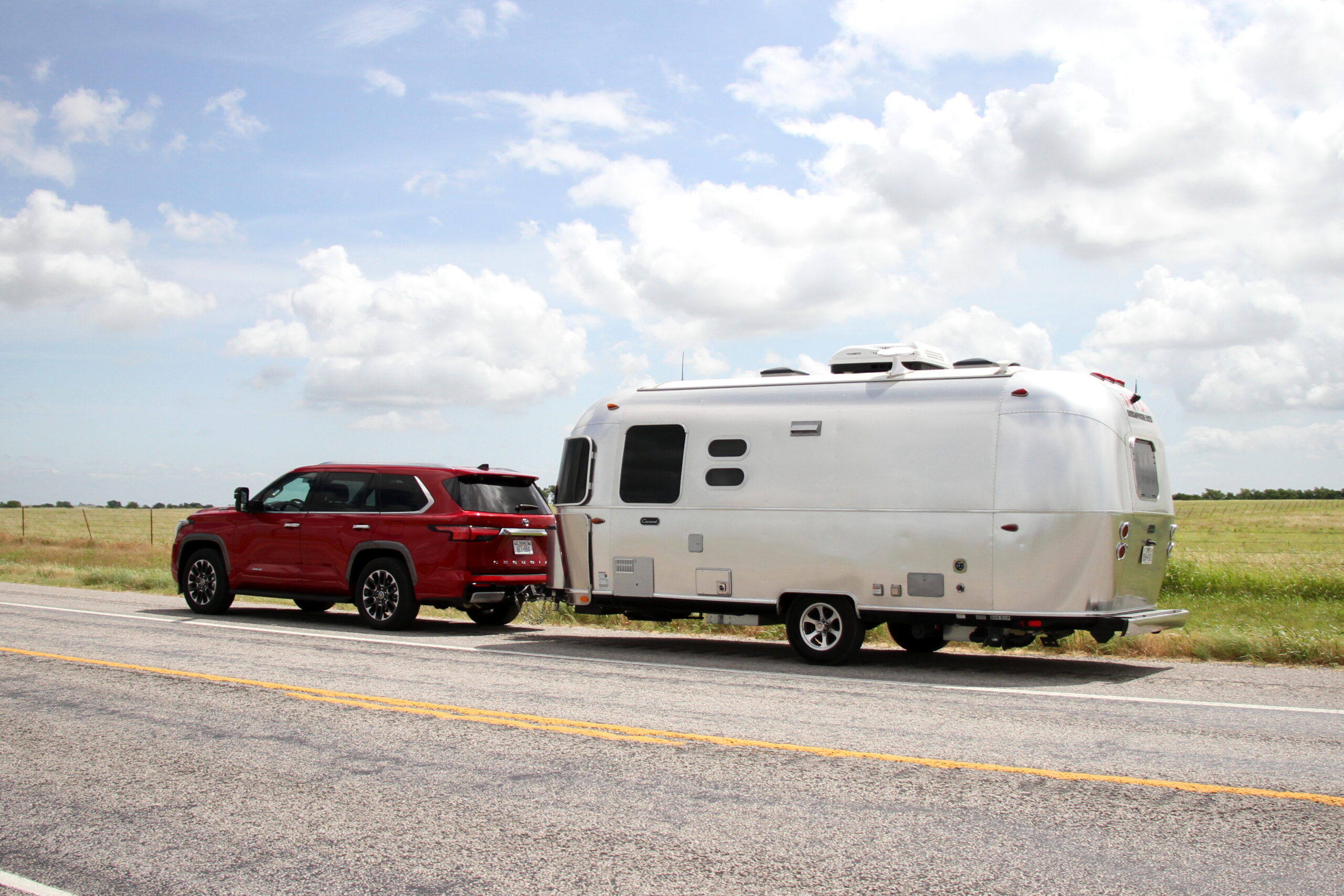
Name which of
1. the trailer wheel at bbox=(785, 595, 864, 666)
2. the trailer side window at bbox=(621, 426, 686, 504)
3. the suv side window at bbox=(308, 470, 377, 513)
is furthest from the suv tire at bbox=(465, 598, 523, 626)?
the trailer wheel at bbox=(785, 595, 864, 666)

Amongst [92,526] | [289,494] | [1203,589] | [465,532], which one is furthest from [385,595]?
[92,526]

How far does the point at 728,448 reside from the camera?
11258mm

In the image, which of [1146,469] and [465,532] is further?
[465,532]

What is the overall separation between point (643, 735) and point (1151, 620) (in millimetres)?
5297

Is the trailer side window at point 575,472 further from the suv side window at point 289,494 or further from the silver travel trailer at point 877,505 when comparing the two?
the suv side window at point 289,494

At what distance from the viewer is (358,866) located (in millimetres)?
4688

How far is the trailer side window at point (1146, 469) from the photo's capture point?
10.4 m

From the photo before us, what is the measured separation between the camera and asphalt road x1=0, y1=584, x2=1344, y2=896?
15.2ft

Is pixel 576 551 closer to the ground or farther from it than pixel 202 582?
farther from it

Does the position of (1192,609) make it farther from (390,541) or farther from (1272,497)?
(1272,497)

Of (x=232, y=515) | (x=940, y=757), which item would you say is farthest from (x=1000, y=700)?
(x=232, y=515)

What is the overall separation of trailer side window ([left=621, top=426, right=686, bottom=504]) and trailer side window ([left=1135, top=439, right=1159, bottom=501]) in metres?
4.30

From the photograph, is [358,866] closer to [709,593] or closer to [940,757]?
[940,757]

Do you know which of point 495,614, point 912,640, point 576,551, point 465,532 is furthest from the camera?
point 495,614
